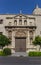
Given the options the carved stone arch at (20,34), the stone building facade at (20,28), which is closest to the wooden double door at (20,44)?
the stone building facade at (20,28)

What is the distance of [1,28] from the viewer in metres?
43.1

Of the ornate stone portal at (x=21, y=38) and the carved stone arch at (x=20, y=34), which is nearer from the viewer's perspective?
the ornate stone portal at (x=21, y=38)

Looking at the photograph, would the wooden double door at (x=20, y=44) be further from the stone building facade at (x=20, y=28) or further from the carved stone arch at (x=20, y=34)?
the carved stone arch at (x=20, y=34)

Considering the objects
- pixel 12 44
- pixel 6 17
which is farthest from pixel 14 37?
pixel 6 17

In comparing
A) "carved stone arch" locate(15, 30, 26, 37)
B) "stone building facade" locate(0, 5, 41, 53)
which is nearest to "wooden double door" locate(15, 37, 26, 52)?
"stone building facade" locate(0, 5, 41, 53)

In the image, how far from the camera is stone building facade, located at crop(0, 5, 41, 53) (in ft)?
141

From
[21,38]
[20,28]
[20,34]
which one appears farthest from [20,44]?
[20,28]

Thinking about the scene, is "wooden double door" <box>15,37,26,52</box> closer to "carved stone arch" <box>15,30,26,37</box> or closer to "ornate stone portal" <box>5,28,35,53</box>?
"ornate stone portal" <box>5,28,35,53</box>

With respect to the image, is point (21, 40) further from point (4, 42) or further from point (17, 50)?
point (4, 42)

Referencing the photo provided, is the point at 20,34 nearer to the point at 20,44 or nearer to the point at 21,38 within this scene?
the point at 21,38

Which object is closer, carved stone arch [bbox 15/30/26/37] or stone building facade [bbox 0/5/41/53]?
stone building facade [bbox 0/5/41/53]

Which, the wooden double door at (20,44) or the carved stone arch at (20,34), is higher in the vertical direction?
the carved stone arch at (20,34)

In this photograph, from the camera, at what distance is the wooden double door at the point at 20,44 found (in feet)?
141

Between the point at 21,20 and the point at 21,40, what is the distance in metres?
3.90
